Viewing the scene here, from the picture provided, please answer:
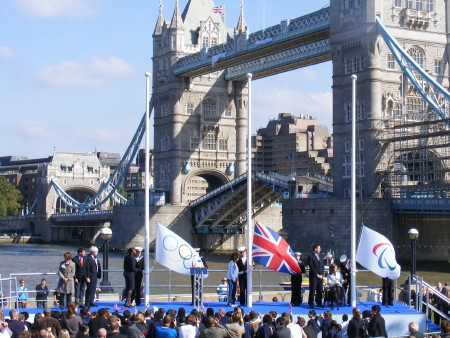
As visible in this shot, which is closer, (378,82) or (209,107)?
(378,82)

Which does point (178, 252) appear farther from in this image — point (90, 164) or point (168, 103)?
point (90, 164)

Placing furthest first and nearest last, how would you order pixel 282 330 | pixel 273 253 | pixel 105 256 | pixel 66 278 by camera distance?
Answer: pixel 105 256, pixel 273 253, pixel 66 278, pixel 282 330

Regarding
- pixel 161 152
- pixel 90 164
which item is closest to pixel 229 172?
pixel 161 152

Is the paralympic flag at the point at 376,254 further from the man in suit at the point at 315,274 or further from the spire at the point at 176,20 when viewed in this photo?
the spire at the point at 176,20

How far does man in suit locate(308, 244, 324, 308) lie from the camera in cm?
2152

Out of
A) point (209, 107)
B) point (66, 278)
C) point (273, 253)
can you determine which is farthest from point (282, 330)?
point (209, 107)

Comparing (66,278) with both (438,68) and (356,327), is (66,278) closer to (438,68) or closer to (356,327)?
(356,327)

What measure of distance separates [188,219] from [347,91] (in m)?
25.4

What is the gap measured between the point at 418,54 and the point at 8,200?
82.2m

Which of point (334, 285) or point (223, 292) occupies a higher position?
point (334, 285)

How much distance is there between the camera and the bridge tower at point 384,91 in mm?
57844

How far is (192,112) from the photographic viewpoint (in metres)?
83.6

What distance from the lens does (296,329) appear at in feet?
51.1

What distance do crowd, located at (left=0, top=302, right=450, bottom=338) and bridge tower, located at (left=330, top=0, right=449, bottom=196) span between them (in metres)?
40.4
